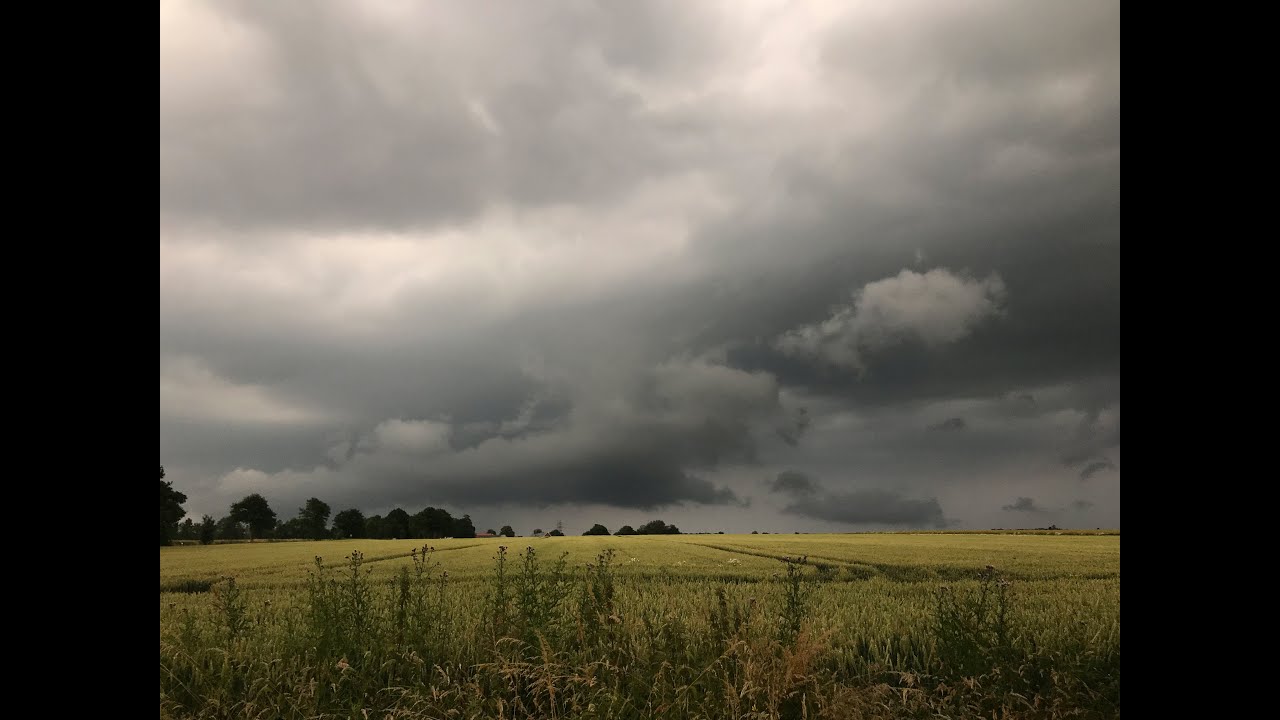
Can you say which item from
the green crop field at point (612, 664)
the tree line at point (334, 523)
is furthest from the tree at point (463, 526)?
the green crop field at point (612, 664)

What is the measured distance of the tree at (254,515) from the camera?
9212 centimetres

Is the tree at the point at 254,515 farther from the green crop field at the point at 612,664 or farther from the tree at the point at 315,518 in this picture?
the green crop field at the point at 612,664

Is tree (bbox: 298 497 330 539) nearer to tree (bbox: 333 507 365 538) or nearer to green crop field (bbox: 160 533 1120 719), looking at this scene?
tree (bbox: 333 507 365 538)

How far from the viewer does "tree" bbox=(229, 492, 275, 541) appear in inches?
3627

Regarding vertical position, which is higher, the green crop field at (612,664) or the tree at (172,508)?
the green crop field at (612,664)

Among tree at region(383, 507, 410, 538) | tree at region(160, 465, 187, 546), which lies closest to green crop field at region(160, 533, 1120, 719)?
tree at region(160, 465, 187, 546)

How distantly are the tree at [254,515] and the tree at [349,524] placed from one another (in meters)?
10.6

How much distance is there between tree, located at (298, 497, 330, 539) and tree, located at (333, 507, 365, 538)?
1.88 meters

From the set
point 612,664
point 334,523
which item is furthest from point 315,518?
point 612,664

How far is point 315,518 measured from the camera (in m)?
90.5

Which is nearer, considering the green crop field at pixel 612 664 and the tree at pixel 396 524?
the green crop field at pixel 612 664

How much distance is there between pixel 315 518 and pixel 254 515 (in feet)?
31.1
